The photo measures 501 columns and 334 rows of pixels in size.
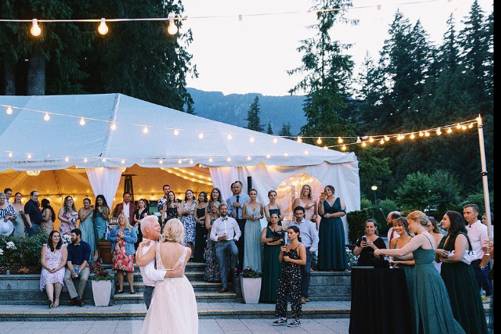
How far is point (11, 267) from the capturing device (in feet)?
32.9

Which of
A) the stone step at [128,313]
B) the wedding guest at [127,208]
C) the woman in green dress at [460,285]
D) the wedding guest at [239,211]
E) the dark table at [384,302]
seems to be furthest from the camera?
the wedding guest at [127,208]

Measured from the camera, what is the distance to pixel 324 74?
98.2 ft

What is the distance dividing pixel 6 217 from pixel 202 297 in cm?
404

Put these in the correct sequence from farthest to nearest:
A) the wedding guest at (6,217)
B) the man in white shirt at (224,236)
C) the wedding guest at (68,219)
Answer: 1. the wedding guest at (68,219)
2. the wedding guest at (6,217)
3. the man in white shirt at (224,236)

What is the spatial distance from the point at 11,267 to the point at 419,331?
697 centimetres

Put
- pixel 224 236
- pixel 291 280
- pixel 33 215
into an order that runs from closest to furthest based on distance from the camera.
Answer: pixel 291 280 → pixel 224 236 → pixel 33 215

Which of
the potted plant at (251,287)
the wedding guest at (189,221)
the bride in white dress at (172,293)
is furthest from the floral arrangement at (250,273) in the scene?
the bride in white dress at (172,293)

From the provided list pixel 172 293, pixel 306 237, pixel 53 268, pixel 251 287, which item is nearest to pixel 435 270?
pixel 172 293

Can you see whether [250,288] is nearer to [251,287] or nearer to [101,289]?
[251,287]

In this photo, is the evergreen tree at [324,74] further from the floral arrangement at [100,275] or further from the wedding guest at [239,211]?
the floral arrangement at [100,275]

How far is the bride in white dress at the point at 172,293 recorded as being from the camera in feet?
16.8

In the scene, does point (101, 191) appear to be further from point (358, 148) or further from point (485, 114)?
point (485, 114)

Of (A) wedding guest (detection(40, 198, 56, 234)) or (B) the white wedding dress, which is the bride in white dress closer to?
(B) the white wedding dress

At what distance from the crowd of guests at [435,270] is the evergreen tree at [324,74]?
22.3 m
